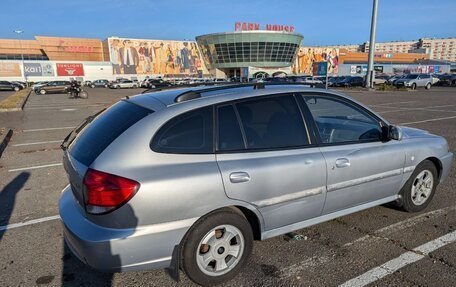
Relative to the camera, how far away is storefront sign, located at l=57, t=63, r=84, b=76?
73688 mm

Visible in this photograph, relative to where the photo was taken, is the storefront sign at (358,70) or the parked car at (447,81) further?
the storefront sign at (358,70)

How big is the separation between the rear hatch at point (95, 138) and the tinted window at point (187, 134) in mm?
251

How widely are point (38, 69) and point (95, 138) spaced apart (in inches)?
3145

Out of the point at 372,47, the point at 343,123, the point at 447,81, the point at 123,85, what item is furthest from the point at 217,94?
the point at 123,85

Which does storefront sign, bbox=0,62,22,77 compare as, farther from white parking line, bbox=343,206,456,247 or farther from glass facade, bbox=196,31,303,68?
white parking line, bbox=343,206,456,247

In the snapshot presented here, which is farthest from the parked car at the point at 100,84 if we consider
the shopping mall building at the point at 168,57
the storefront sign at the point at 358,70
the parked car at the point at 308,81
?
the storefront sign at the point at 358,70

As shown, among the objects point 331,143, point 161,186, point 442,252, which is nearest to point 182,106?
point 161,186

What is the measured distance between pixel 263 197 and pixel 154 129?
1042 mm

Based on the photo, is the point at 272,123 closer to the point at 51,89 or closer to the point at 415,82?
the point at 415,82

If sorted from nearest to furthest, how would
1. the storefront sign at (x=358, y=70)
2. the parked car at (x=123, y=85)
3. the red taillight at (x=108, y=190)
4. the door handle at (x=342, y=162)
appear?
the red taillight at (x=108, y=190) < the door handle at (x=342, y=162) < the parked car at (x=123, y=85) < the storefront sign at (x=358, y=70)

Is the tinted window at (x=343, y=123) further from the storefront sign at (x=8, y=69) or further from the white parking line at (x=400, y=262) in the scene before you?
the storefront sign at (x=8, y=69)

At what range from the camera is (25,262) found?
3178mm

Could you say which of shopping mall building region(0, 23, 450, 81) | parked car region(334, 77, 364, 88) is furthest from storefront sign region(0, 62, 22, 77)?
parked car region(334, 77, 364, 88)

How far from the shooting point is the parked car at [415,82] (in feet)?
122
